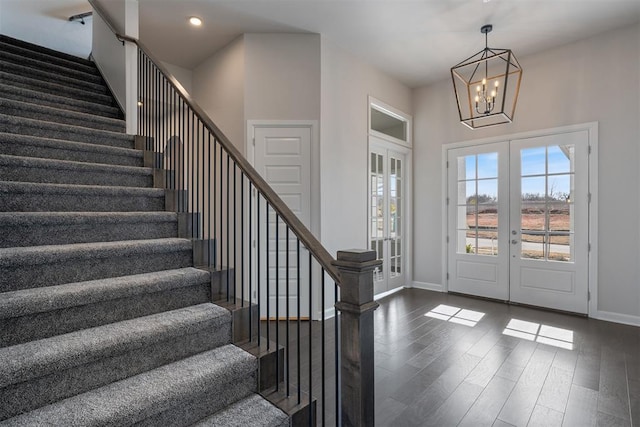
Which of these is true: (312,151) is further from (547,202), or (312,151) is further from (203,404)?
(547,202)

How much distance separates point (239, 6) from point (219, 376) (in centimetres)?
345

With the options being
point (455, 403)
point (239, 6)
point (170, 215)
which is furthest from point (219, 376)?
point (239, 6)

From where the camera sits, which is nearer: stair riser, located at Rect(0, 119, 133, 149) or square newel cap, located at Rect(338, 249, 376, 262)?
square newel cap, located at Rect(338, 249, 376, 262)

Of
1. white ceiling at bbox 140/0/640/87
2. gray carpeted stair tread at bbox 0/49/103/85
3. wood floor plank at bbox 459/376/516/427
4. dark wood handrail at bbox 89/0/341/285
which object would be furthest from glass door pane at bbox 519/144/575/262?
gray carpeted stair tread at bbox 0/49/103/85

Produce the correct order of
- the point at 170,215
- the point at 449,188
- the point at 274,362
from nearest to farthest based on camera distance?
1. the point at 274,362
2. the point at 170,215
3. the point at 449,188

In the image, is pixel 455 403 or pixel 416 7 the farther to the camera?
pixel 416 7

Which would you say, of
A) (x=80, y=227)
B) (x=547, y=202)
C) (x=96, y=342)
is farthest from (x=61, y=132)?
(x=547, y=202)

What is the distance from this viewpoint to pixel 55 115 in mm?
2797

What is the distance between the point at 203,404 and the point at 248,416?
212 mm

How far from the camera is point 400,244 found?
17.3 feet

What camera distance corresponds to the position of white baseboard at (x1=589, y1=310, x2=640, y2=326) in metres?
3.61

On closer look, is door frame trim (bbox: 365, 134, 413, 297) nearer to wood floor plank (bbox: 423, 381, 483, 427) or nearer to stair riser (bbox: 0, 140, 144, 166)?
wood floor plank (bbox: 423, 381, 483, 427)

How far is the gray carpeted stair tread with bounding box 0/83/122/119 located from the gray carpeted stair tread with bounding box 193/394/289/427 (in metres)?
3.16

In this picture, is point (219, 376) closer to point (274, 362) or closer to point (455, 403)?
point (274, 362)
